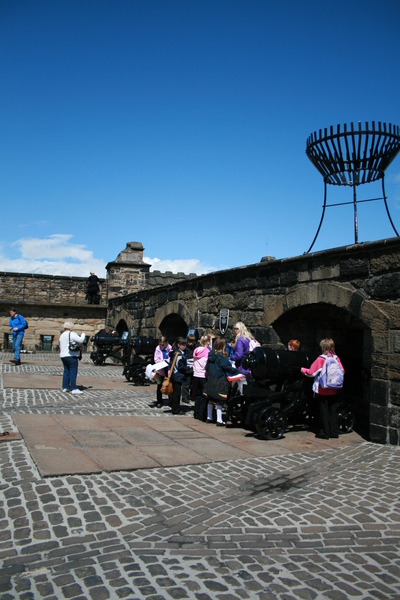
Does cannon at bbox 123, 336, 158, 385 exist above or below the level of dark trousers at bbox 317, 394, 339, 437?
above

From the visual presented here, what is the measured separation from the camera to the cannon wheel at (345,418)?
286 inches

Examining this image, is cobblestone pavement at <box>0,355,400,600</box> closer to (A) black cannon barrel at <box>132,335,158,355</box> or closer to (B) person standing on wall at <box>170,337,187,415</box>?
(B) person standing on wall at <box>170,337,187,415</box>

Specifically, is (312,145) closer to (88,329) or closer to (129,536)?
(129,536)

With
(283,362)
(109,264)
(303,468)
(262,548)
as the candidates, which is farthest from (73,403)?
(109,264)

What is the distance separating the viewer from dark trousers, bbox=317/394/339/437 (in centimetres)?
699

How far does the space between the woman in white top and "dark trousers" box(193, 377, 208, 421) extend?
9.12ft

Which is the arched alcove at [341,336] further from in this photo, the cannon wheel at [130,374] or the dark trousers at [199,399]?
the cannon wheel at [130,374]

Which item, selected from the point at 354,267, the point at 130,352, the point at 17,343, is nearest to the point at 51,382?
the point at 130,352

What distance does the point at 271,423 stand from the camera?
22.0 ft

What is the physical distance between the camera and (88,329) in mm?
21953

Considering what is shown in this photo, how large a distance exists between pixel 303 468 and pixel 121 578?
280 centimetres

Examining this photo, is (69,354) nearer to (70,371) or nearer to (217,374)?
(70,371)

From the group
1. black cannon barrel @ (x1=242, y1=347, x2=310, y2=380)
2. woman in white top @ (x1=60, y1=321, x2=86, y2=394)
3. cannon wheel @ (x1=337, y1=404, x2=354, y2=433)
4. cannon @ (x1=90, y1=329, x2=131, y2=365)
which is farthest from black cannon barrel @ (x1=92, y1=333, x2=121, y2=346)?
cannon wheel @ (x1=337, y1=404, x2=354, y2=433)

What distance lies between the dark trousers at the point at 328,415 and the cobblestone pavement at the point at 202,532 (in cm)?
150
